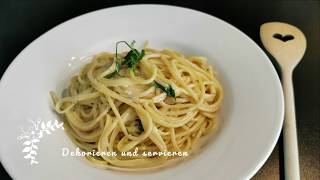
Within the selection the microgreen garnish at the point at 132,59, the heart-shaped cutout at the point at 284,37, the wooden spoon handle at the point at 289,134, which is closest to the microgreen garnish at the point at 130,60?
the microgreen garnish at the point at 132,59

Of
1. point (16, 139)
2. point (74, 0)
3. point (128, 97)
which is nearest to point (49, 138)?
point (16, 139)

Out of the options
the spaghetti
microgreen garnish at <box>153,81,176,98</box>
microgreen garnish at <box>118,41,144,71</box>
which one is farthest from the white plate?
microgreen garnish at <box>118,41,144,71</box>

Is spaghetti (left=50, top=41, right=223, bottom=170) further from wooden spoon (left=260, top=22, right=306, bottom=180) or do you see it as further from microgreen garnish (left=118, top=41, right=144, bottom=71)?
wooden spoon (left=260, top=22, right=306, bottom=180)

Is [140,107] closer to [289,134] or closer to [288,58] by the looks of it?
[289,134]

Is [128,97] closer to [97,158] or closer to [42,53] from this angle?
[97,158]

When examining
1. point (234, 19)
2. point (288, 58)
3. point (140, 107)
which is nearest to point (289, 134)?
point (288, 58)

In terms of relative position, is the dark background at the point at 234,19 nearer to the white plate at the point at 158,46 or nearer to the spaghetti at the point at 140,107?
the white plate at the point at 158,46

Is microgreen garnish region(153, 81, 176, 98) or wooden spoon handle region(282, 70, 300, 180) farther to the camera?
microgreen garnish region(153, 81, 176, 98)
